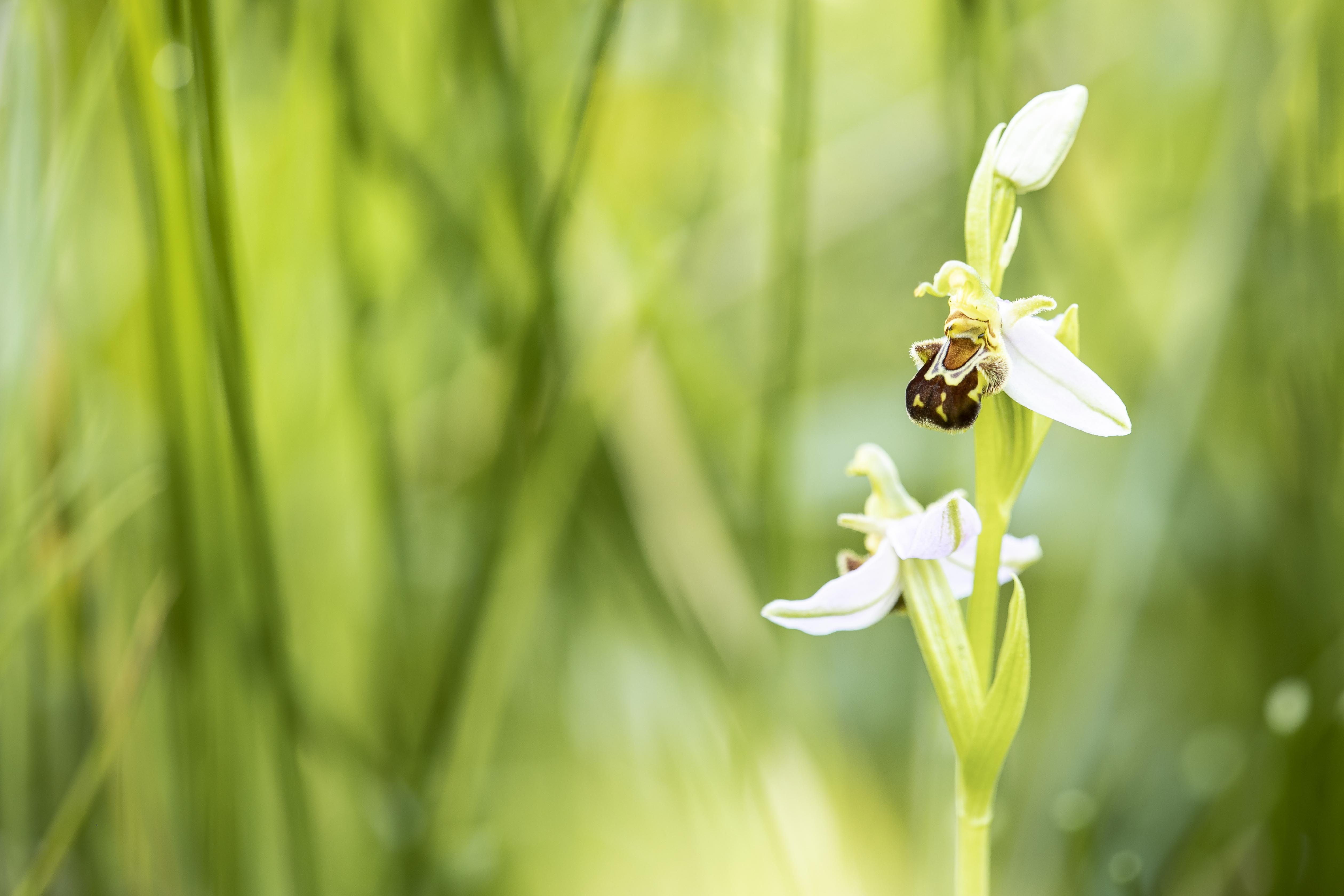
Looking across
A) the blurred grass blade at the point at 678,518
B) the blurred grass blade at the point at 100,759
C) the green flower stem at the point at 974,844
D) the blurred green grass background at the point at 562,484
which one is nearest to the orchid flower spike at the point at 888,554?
the green flower stem at the point at 974,844

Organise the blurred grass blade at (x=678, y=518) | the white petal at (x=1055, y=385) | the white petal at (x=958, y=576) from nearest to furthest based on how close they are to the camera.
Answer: the white petal at (x=1055, y=385) < the white petal at (x=958, y=576) < the blurred grass blade at (x=678, y=518)

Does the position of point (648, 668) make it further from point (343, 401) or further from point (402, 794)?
point (343, 401)

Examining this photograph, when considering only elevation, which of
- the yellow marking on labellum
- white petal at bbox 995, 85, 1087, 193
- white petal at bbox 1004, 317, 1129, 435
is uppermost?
white petal at bbox 995, 85, 1087, 193

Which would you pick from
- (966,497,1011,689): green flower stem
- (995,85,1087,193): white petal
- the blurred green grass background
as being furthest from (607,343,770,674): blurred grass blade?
(995,85,1087,193): white petal

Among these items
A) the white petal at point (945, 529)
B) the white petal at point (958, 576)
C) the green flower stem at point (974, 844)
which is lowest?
the green flower stem at point (974, 844)

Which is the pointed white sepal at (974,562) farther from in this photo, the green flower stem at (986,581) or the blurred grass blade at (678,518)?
the blurred grass blade at (678,518)

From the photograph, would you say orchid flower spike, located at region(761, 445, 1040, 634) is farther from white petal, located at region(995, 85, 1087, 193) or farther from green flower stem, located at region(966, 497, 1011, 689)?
white petal, located at region(995, 85, 1087, 193)

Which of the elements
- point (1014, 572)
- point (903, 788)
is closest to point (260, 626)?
point (1014, 572)
